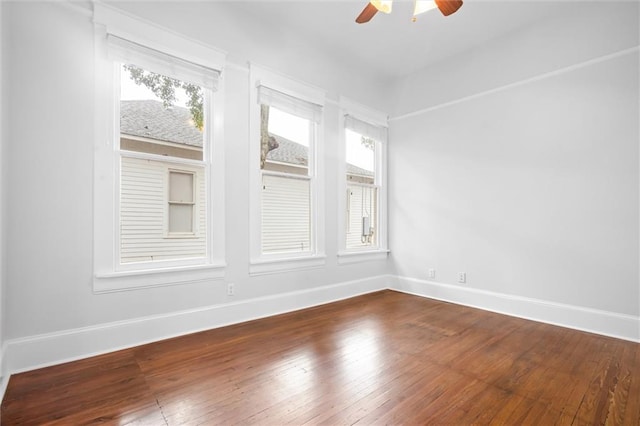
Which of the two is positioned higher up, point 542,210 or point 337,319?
point 542,210

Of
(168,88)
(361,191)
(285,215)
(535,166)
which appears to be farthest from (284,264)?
(535,166)

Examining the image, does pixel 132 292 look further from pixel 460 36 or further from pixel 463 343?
pixel 460 36

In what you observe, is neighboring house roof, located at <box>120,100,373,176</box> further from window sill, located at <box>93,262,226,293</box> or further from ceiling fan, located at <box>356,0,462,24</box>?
ceiling fan, located at <box>356,0,462,24</box>

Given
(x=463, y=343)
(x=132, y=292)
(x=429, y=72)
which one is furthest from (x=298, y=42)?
(x=463, y=343)

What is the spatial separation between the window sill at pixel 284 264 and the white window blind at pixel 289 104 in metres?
1.77

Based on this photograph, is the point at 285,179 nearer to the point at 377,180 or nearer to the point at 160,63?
the point at 160,63

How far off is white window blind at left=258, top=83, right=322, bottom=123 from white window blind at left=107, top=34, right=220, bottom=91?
555 mm

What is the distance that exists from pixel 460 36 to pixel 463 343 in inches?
139

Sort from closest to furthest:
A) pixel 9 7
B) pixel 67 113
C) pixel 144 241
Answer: pixel 9 7, pixel 67 113, pixel 144 241

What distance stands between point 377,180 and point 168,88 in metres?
3.19

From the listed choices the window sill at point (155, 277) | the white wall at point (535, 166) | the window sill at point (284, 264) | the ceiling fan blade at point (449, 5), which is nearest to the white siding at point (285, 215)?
the window sill at point (284, 264)

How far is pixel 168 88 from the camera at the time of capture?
2.94 meters

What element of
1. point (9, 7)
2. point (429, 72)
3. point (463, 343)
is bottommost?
point (463, 343)

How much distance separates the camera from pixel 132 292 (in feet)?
8.66
